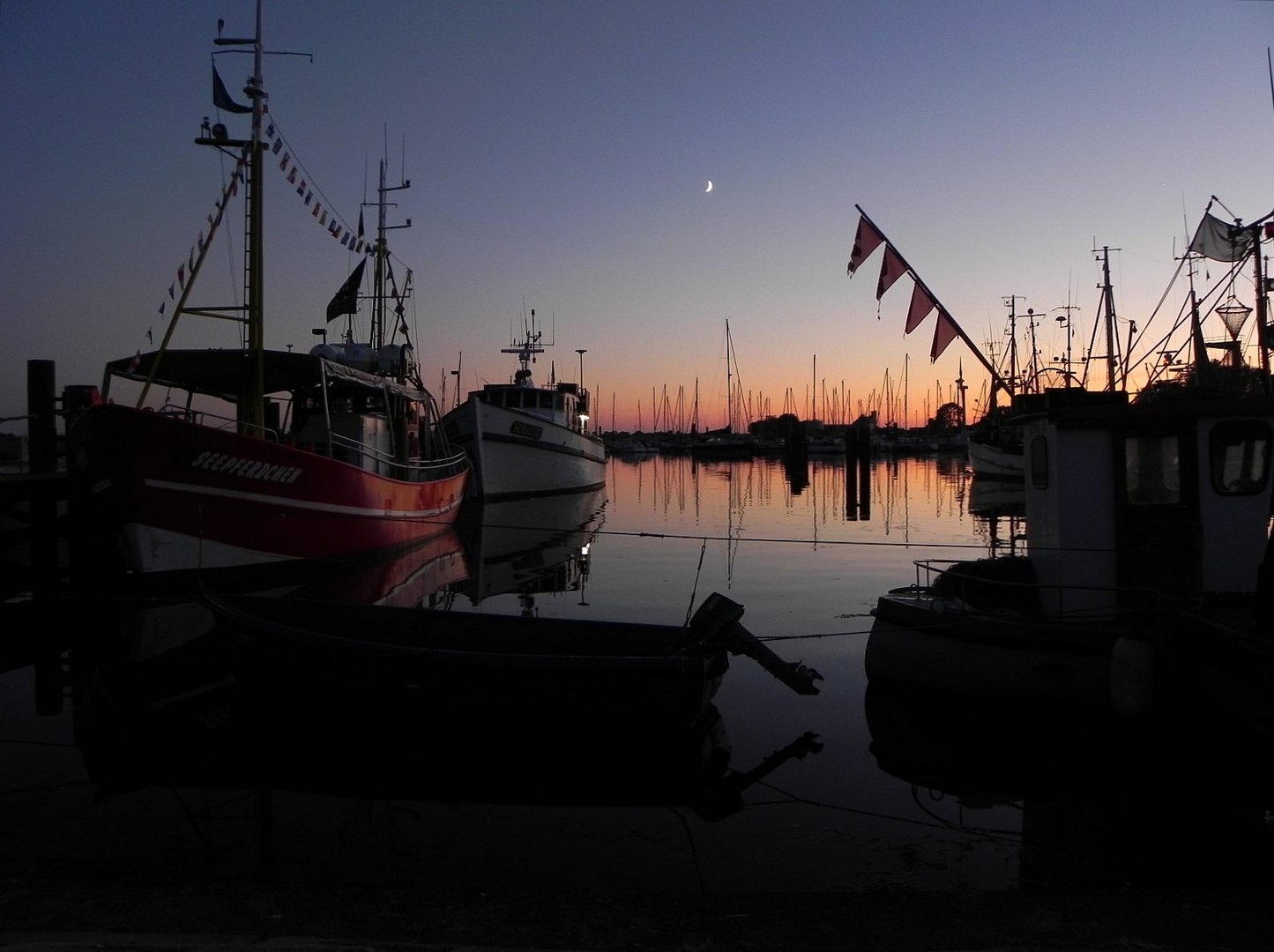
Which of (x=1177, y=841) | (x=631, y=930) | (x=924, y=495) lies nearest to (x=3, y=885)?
(x=631, y=930)

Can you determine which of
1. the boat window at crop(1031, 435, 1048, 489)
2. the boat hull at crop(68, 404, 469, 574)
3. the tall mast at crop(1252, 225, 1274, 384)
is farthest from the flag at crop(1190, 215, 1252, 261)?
the boat hull at crop(68, 404, 469, 574)

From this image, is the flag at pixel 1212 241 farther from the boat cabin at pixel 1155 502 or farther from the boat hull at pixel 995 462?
the boat hull at pixel 995 462

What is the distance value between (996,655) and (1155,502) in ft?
6.84

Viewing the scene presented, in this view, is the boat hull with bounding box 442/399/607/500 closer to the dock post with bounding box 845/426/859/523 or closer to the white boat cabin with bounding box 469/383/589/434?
the white boat cabin with bounding box 469/383/589/434

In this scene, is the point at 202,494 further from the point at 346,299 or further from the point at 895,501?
the point at 895,501

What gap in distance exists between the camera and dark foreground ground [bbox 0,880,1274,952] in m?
3.60

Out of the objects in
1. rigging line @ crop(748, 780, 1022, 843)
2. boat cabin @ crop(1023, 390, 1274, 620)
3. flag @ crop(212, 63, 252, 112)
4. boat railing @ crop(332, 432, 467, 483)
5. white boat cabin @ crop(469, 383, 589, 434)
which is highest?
flag @ crop(212, 63, 252, 112)

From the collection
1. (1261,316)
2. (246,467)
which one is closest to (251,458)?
(246,467)

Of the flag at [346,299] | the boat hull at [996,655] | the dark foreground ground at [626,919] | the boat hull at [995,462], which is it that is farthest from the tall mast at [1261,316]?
the boat hull at [995,462]

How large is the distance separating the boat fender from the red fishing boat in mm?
12571

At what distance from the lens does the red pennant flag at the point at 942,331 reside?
1183 cm

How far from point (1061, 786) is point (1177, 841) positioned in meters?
1.09

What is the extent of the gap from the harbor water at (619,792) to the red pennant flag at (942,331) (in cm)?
405

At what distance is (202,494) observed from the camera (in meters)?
14.6
